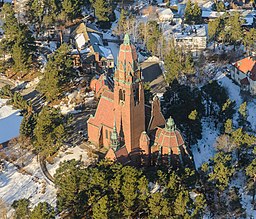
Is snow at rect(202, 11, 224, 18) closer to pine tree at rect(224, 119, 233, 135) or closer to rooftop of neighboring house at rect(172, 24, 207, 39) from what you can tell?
rooftop of neighboring house at rect(172, 24, 207, 39)

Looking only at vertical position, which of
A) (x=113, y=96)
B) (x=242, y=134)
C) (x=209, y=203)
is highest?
(x=113, y=96)

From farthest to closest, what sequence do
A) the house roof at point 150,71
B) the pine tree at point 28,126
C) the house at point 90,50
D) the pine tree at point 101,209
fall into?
the house at point 90,50 → the house roof at point 150,71 → the pine tree at point 28,126 → the pine tree at point 101,209

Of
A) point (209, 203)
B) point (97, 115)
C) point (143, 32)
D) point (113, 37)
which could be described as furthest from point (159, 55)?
point (209, 203)

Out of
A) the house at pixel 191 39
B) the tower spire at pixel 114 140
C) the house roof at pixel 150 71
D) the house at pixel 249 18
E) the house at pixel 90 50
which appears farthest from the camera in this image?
the house at pixel 249 18

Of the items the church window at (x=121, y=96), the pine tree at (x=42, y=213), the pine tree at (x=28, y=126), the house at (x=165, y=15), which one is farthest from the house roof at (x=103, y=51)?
the pine tree at (x=42, y=213)

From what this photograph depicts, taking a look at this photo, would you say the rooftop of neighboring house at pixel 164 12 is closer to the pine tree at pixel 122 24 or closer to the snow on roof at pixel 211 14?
the snow on roof at pixel 211 14

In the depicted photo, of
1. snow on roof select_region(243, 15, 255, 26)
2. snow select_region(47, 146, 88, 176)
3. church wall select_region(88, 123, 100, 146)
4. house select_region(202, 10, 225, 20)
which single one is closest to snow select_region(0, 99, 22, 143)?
snow select_region(47, 146, 88, 176)

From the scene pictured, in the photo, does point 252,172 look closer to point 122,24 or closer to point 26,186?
point 26,186

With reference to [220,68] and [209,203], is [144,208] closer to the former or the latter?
[209,203]
